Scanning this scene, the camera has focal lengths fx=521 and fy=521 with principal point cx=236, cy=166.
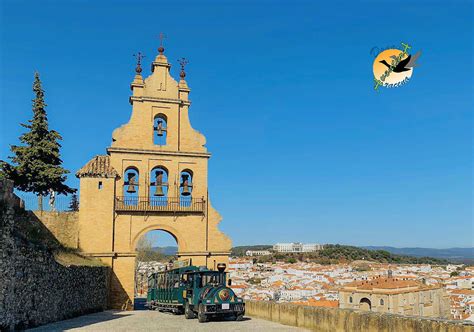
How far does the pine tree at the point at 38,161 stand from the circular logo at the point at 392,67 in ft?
72.8

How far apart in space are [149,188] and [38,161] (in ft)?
24.6

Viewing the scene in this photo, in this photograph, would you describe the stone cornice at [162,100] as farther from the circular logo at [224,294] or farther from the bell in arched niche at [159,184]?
the circular logo at [224,294]

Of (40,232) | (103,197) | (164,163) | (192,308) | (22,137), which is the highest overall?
(22,137)

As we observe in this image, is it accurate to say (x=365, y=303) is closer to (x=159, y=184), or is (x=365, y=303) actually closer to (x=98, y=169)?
(x=159, y=184)

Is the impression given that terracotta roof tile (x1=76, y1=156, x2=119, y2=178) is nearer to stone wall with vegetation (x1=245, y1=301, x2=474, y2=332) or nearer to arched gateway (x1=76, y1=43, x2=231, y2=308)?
arched gateway (x1=76, y1=43, x2=231, y2=308)

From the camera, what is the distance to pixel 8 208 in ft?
40.1

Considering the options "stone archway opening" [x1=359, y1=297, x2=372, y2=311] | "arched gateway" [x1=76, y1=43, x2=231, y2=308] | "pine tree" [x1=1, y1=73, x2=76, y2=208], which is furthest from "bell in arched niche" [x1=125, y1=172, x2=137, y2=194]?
"stone archway opening" [x1=359, y1=297, x2=372, y2=311]

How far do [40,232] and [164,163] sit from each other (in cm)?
745

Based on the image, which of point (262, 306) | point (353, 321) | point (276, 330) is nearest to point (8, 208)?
point (276, 330)

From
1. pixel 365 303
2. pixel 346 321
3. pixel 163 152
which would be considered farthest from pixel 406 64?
pixel 365 303

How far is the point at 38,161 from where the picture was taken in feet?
102

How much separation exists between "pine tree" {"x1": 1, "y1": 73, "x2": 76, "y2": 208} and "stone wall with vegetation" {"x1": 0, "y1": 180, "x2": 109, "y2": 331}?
1019 centimetres

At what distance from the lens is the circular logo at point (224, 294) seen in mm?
17219

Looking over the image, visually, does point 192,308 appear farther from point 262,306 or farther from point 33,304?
point 33,304
